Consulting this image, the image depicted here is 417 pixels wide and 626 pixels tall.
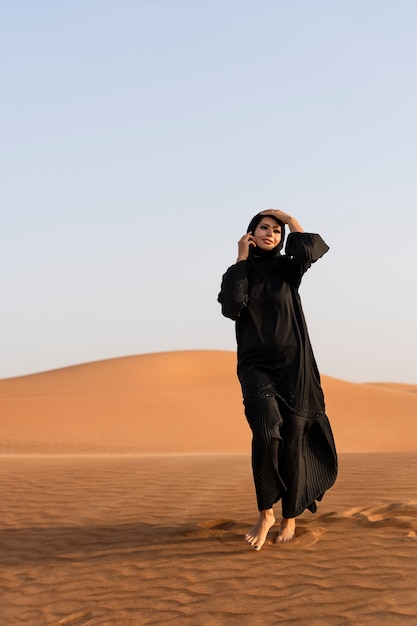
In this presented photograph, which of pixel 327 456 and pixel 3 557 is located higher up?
pixel 327 456

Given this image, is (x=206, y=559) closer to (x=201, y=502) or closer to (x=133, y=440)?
(x=201, y=502)

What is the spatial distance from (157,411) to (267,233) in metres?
26.1

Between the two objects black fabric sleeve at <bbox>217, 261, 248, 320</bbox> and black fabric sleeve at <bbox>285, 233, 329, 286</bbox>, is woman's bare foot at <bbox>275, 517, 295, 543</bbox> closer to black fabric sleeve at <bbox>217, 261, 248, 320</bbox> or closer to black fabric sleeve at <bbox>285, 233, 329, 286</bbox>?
black fabric sleeve at <bbox>217, 261, 248, 320</bbox>

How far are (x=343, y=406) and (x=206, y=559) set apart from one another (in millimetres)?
30335

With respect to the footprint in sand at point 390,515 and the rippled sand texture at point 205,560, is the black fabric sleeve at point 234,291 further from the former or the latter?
the footprint in sand at point 390,515

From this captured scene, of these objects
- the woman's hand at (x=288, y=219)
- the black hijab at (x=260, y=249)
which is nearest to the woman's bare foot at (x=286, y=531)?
the black hijab at (x=260, y=249)

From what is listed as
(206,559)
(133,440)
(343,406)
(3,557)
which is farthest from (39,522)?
(343,406)

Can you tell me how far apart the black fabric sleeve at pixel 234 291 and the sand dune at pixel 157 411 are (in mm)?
19755

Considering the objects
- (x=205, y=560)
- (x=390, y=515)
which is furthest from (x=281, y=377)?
(x=390, y=515)

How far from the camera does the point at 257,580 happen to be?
6.29 meters

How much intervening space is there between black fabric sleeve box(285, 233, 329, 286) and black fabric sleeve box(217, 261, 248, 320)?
0.38 meters

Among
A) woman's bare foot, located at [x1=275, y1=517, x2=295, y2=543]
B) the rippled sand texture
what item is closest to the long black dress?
woman's bare foot, located at [x1=275, y1=517, x2=295, y2=543]

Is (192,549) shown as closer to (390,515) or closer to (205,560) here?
(205,560)

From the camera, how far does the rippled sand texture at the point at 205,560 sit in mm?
5852
